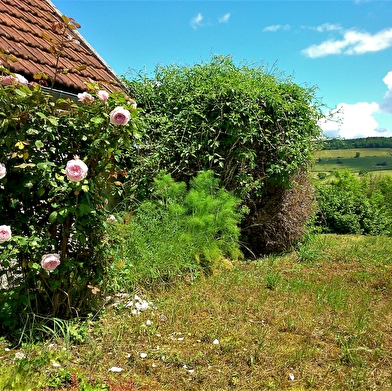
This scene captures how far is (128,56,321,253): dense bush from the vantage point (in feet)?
19.2

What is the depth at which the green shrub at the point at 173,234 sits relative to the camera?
13.0 ft

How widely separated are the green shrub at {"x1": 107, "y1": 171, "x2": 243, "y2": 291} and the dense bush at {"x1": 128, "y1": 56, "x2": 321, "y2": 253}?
0.42 m

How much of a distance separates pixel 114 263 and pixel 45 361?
120 centimetres

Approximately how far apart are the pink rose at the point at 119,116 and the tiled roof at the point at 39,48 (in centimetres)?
95

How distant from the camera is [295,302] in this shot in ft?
13.1

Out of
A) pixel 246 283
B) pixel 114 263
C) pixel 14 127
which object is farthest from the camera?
pixel 246 283

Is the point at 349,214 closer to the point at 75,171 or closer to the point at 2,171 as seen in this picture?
the point at 75,171

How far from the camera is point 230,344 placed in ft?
9.96

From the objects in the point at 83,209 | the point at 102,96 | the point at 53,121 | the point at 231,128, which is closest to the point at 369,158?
the point at 231,128

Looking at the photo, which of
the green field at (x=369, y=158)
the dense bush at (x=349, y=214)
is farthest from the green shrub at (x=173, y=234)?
the green field at (x=369, y=158)

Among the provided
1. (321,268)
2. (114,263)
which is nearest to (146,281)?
(114,263)

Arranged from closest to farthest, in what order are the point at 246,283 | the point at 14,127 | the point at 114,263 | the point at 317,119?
the point at 14,127 < the point at 114,263 < the point at 246,283 < the point at 317,119

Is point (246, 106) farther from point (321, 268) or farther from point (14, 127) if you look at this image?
point (14, 127)

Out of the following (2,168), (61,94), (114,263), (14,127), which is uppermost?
(61,94)
